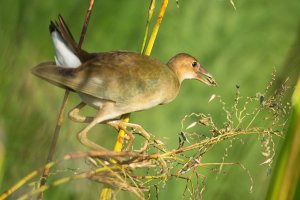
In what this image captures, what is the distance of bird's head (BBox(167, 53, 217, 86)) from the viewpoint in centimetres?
74

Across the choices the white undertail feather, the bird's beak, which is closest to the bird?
the white undertail feather

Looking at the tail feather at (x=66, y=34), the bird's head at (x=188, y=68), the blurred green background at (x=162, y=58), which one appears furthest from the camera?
the bird's head at (x=188, y=68)

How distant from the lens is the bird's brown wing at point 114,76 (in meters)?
0.55

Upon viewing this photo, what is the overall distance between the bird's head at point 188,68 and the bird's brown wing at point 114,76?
4.8 inches

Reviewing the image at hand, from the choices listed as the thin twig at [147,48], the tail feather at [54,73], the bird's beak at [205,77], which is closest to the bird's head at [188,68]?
the bird's beak at [205,77]

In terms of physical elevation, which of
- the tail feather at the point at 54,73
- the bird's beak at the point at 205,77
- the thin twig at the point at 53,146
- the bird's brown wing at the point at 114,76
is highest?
the bird's beak at the point at 205,77

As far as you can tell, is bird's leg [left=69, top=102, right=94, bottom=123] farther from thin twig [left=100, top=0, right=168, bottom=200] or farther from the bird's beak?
the bird's beak

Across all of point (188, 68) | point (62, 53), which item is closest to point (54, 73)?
point (62, 53)

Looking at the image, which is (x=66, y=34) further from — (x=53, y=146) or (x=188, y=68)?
(x=188, y=68)

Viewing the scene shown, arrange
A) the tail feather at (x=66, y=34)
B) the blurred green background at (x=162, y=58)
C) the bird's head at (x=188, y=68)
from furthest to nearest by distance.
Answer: the bird's head at (x=188, y=68) → the tail feather at (x=66, y=34) → the blurred green background at (x=162, y=58)

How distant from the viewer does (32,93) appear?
44cm

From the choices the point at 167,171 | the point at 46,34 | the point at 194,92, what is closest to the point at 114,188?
the point at 167,171

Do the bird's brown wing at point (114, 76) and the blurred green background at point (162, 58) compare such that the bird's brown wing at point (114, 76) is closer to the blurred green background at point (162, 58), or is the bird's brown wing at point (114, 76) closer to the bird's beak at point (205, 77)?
the blurred green background at point (162, 58)

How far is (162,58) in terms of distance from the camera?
870 millimetres
